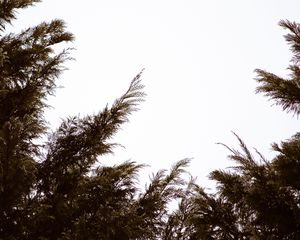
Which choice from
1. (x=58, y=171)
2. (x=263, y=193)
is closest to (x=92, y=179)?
(x=58, y=171)

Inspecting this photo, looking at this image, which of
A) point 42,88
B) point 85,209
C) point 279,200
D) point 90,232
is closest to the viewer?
point 90,232

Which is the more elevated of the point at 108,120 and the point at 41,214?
the point at 108,120

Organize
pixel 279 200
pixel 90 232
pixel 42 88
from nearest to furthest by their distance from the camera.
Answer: pixel 90 232, pixel 279 200, pixel 42 88

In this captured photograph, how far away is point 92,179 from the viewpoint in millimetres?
4750

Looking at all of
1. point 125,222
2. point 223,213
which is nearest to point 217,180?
point 223,213

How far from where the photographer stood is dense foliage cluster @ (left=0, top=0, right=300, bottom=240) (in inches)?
→ 142

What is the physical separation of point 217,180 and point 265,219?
812 millimetres

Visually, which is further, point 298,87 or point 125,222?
point 298,87

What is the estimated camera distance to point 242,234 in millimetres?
4309

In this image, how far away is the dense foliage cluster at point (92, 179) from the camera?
3.60m

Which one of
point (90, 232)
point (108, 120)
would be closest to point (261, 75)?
point (108, 120)

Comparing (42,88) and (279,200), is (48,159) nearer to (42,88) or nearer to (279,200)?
(42,88)

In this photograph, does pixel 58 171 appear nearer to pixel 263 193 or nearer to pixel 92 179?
pixel 92 179

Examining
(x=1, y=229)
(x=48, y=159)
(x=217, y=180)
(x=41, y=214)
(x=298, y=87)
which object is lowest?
(x=1, y=229)
